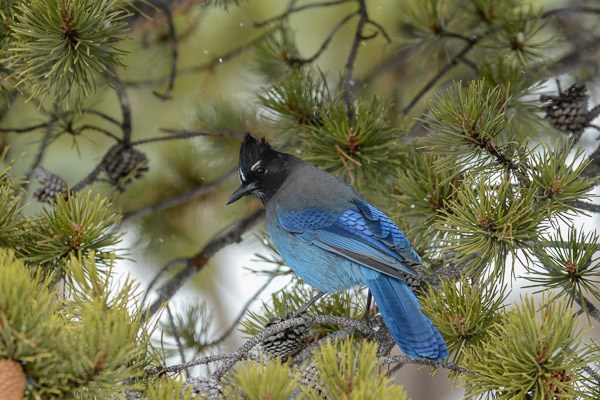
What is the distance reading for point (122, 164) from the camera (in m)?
2.77

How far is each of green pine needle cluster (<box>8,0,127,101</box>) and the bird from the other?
2.31 ft

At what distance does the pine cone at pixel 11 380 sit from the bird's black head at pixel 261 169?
145 centimetres

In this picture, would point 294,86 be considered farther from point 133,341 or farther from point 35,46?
point 133,341

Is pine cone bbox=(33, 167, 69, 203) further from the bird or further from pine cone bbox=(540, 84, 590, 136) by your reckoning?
pine cone bbox=(540, 84, 590, 136)

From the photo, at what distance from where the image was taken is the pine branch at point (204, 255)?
2625 millimetres

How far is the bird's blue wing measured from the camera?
2.15 metres

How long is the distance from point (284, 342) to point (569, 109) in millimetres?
1312

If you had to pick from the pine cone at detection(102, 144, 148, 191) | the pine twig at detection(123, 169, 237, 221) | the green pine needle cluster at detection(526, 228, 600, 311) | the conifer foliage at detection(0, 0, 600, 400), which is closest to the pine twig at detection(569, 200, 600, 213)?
the conifer foliage at detection(0, 0, 600, 400)

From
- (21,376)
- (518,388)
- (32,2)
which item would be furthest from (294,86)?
(21,376)

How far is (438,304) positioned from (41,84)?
1.16 metres

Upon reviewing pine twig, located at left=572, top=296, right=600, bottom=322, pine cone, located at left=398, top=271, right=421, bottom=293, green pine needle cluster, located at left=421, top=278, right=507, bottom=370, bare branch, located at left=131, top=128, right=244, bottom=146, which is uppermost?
bare branch, located at left=131, top=128, right=244, bottom=146

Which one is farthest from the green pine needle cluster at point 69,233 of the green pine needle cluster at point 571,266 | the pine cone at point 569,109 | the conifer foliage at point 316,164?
the pine cone at point 569,109

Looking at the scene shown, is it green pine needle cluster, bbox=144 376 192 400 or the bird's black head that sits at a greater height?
the bird's black head

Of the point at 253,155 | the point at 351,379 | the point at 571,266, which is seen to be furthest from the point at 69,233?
the point at 571,266
